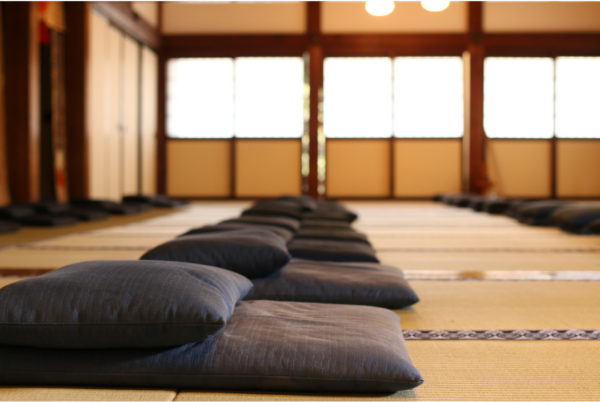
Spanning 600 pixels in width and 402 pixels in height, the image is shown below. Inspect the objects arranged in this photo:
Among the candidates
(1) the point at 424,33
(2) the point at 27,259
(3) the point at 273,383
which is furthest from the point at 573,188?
(3) the point at 273,383

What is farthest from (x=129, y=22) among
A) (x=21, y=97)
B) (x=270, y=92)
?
(x=270, y=92)

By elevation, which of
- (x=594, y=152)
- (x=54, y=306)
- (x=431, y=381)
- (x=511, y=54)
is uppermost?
(x=511, y=54)

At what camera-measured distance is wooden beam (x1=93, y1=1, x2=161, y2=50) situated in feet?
20.8

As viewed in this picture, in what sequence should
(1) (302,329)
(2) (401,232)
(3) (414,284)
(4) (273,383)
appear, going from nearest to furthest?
(4) (273,383), (1) (302,329), (3) (414,284), (2) (401,232)

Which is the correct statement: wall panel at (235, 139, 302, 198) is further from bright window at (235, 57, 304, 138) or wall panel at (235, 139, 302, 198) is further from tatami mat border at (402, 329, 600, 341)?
tatami mat border at (402, 329, 600, 341)

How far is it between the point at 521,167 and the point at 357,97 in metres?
2.73

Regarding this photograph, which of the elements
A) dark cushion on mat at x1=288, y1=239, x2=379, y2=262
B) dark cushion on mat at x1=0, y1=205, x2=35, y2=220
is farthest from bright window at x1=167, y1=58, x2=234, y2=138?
dark cushion on mat at x1=288, y1=239, x2=379, y2=262

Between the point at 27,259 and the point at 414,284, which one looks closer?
the point at 414,284

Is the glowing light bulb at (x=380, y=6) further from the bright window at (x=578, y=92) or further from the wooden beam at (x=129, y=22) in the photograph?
the bright window at (x=578, y=92)

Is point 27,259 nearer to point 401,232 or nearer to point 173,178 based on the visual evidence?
point 401,232

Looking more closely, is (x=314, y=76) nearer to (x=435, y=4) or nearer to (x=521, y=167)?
(x=521, y=167)

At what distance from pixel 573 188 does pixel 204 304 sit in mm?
8553

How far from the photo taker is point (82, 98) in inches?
238

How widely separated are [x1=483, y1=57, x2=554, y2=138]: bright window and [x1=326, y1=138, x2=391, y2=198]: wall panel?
1665 mm
